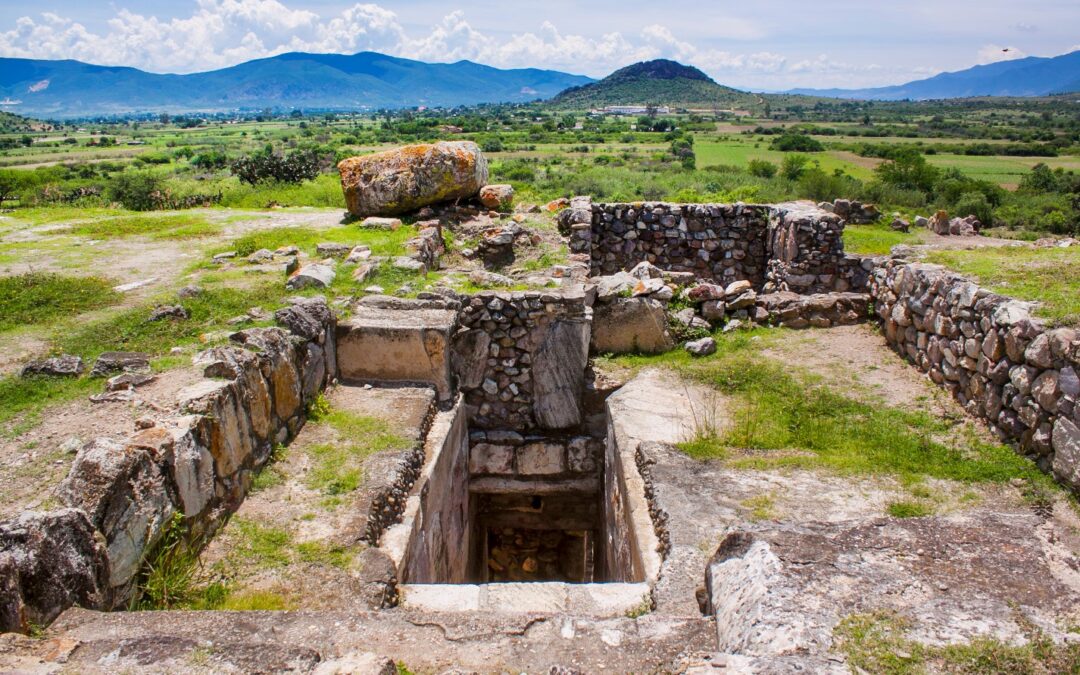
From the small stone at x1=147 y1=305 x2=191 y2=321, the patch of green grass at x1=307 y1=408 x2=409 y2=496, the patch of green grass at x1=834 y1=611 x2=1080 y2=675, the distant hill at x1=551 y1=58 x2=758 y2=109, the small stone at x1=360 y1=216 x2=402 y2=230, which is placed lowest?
the patch of green grass at x1=307 y1=408 x2=409 y2=496

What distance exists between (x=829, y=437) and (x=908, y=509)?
1.27m

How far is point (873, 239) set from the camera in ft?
43.8

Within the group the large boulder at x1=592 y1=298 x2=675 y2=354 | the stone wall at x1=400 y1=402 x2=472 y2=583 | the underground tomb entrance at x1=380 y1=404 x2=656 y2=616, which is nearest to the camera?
the underground tomb entrance at x1=380 y1=404 x2=656 y2=616

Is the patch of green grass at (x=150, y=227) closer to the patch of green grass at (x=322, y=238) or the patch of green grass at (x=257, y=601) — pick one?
the patch of green grass at (x=322, y=238)

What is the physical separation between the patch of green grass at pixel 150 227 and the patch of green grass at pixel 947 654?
9997 millimetres

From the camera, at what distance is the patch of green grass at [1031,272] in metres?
5.56

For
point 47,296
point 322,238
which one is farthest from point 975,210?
point 47,296

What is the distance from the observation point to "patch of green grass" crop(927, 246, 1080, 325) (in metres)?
5.56

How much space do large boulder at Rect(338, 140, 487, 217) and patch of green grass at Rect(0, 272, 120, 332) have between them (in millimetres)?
4239

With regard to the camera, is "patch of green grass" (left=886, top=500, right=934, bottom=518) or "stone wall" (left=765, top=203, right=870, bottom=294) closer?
"patch of green grass" (left=886, top=500, right=934, bottom=518)

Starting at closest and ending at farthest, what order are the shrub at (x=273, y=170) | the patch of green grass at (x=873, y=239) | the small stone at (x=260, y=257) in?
the small stone at (x=260, y=257)
the patch of green grass at (x=873, y=239)
the shrub at (x=273, y=170)

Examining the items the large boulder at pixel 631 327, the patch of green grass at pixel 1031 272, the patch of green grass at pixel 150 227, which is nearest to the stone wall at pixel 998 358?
the patch of green grass at pixel 1031 272

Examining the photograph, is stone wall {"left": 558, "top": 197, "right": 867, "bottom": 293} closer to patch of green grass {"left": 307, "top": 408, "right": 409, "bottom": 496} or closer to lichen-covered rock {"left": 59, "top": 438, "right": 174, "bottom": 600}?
patch of green grass {"left": 307, "top": 408, "right": 409, "bottom": 496}

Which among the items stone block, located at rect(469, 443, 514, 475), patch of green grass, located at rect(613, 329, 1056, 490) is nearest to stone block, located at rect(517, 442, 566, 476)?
stone block, located at rect(469, 443, 514, 475)
